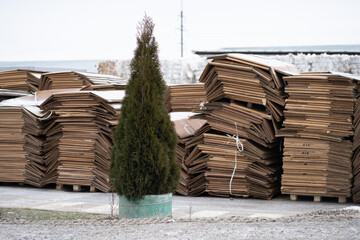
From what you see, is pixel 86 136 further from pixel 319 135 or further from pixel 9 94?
pixel 319 135

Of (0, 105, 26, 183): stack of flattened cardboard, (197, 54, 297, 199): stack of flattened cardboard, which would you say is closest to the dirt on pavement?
(197, 54, 297, 199): stack of flattened cardboard

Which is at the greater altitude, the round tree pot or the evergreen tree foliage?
the evergreen tree foliage

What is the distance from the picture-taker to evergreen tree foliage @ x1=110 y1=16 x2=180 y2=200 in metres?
7.32

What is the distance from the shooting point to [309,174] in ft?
34.4

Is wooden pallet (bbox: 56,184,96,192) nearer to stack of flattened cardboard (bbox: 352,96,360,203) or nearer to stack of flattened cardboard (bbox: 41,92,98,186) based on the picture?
stack of flattened cardboard (bbox: 41,92,98,186)

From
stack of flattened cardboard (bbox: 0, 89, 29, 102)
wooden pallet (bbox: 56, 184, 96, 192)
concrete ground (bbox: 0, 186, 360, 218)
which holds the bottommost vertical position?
wooden pallet (bbox: 56, 184, 96, 192)

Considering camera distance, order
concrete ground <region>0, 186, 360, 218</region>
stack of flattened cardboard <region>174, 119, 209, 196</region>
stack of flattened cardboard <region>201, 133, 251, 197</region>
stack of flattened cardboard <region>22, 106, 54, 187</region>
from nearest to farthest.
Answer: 1. concrete ground <region>0, 186, 360, 218</region>
2. stack of flattened cardboard <region>201, 133, 251, 197</region>
3. stack of flattened cardboard <region>174, 119, 209, 196</region>
4. stack of flattened cardboard <region>22, 106, 54, 187</region>

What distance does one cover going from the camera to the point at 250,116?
429 inches

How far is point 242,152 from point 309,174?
1375mm

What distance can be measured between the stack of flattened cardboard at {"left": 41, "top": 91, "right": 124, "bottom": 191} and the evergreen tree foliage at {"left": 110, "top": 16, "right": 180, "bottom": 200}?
13.8 feet

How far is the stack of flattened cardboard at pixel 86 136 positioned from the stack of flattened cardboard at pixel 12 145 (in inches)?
43.2

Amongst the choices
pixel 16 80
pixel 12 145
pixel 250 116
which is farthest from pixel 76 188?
pixel 16 80

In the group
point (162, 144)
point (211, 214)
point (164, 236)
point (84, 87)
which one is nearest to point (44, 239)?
point (164, 236)

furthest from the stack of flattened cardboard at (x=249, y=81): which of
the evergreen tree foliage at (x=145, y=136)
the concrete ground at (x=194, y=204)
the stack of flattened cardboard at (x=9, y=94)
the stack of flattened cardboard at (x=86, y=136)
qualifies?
the stack of flattened cardboard at (x=9, y=94)
